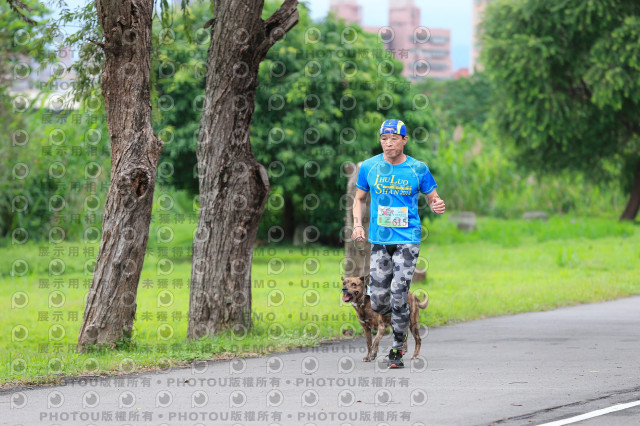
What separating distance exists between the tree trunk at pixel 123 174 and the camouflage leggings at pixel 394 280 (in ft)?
9.32

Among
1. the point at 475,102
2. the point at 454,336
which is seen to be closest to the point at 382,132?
the point at 454,336

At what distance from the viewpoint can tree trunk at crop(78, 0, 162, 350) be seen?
35.9 ft

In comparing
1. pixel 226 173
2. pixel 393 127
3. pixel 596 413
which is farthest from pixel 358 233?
pixel 226 173

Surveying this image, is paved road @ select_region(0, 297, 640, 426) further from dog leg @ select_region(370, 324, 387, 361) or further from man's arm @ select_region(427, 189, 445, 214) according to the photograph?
man's arm @ select_region(427, 189, 445, 214)

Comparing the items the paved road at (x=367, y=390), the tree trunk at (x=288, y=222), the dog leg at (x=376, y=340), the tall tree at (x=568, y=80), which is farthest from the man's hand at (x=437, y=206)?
the tall tree at (x=568, y=80)

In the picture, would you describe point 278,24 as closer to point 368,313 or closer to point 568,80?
point 368,313

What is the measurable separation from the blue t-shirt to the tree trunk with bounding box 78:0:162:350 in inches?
110

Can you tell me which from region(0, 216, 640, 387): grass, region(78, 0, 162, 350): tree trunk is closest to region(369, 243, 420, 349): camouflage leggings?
region(0, 216, 640, 387): grass

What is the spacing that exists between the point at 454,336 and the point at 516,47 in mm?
22316

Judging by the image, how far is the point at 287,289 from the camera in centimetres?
1983

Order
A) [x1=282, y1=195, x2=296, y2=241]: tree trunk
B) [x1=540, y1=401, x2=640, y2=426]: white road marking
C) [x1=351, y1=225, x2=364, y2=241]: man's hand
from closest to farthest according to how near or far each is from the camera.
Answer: [x1=540, y1=401, x2=640, y2=426]: white road marking → [x1=351, y1=225, x2=364, y2=241]: man's hand → [x1=282, y1=195, x2=296, y2=241]: tree trunk

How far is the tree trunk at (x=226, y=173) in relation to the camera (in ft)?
38.9

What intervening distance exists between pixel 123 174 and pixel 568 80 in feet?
85.7

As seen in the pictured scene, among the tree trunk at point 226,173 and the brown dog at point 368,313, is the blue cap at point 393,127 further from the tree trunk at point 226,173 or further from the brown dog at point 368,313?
the tree trunk at point 226,173
